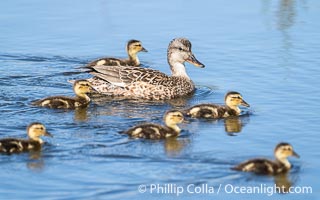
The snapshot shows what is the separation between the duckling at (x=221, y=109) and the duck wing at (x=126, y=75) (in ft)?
3.72

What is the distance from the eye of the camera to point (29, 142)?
9.12 m

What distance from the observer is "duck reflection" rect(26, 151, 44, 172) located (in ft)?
28.6

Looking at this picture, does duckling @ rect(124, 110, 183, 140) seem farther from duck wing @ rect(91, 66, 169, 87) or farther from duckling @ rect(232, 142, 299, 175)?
duck wing @ rect(91, 66, 169, 87)

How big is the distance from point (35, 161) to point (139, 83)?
9.06ft

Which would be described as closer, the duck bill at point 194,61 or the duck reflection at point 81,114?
the duck reflection at point 81,114

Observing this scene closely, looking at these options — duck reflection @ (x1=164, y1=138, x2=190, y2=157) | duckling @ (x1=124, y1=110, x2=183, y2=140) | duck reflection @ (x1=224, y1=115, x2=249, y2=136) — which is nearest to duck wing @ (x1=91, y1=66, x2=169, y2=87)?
duck reflection @ (x1=224, y1=115, x2=249, y2=136)

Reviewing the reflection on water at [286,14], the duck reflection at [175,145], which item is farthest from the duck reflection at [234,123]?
the reflection on water at [286,14]

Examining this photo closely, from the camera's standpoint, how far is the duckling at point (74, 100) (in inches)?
417

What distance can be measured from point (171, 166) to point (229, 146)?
810mm

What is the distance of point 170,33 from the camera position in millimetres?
13797

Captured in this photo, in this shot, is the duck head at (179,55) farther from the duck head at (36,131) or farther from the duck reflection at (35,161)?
the duck reflection at (35,161)

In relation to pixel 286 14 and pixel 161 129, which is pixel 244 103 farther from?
pixel 286 14

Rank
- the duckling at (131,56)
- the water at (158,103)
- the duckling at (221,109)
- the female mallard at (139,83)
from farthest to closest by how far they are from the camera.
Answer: the duckling at (131,56)
the female mallard at (139,83)
the duckling at (221,109)
the water at (158,103)

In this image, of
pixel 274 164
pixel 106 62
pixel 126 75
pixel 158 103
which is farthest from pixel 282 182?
pixel 106 62
